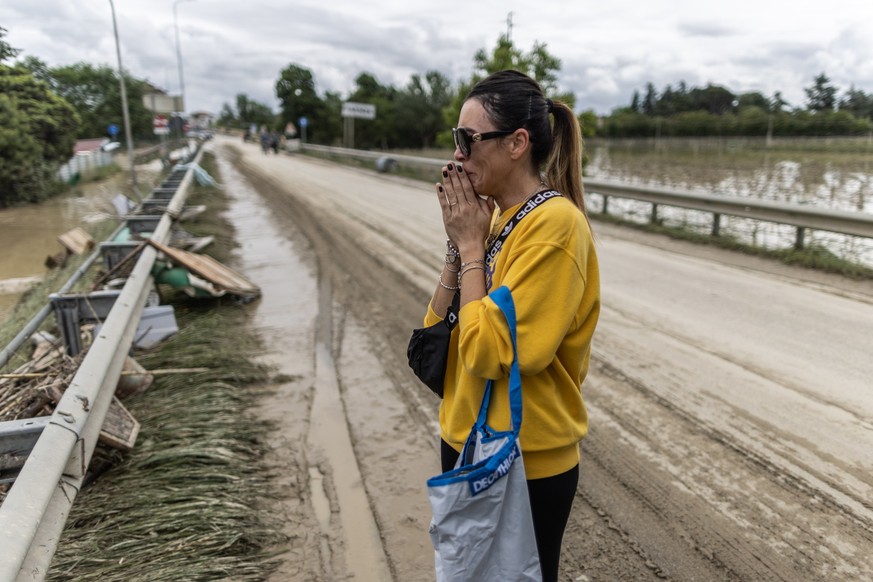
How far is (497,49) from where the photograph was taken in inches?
806

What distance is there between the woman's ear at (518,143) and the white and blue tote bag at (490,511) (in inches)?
16.8

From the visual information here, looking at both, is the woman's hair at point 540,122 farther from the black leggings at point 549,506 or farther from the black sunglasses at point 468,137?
the black leggings at point 549,506

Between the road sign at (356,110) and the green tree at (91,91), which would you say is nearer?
the green tree at (91,91)

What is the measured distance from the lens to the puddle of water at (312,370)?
3.01m

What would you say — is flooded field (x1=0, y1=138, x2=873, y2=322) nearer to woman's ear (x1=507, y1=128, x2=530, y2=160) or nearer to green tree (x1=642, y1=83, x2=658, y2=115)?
woman's ear (x1=507, y1=128, x2=530, y2=160)

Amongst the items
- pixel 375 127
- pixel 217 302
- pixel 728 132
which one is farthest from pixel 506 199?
pixel 375 127

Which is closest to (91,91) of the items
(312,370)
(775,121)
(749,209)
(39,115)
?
(39,115)

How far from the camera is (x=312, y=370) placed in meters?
5.18

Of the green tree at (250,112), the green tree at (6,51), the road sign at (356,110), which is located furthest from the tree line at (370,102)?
the green tree at (250,112)

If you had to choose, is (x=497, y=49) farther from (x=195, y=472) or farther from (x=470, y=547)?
(x=470, y=547)

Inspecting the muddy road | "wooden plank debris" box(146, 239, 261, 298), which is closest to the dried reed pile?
the muddy road

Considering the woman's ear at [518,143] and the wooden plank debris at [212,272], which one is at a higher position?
the woman's ear at [518,143]

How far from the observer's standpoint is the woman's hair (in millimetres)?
1702

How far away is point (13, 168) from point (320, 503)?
956 cm
